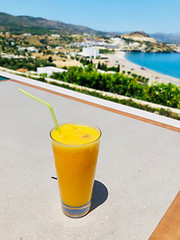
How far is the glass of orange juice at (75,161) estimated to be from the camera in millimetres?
1165

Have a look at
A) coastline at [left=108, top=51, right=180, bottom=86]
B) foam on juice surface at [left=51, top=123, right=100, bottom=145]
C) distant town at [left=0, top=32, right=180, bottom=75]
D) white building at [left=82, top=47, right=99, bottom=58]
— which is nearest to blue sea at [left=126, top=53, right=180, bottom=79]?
coastline at [left=108, top=51, right=180, bottom=86]

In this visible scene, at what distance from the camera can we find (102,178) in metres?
1.98

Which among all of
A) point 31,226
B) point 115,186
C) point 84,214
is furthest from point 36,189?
point 115,186

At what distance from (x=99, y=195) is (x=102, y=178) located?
0.24 metres

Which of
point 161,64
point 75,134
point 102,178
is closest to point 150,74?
point 161,64

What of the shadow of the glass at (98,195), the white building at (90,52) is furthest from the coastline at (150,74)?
the shadow of the glass at (98,195)

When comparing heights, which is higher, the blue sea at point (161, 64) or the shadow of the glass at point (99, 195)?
the shadow of the glass at point (99, 195)

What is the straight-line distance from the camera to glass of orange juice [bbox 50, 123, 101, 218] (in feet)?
3.82

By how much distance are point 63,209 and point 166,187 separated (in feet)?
3.31

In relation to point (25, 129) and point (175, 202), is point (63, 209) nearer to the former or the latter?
point (175, 202)

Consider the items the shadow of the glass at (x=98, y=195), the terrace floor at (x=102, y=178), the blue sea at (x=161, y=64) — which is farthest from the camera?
the blue sea at (x=161, y=64)

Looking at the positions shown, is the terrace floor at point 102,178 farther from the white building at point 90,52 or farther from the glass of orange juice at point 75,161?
the white building at point 90,52

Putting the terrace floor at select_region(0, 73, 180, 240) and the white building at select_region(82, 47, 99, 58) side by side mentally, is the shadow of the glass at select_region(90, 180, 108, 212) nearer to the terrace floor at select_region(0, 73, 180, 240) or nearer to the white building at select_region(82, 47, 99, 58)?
the terrace floor at select_region(0, 73, 180, 240)

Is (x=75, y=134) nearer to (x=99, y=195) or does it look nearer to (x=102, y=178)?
(x=99, y=195)
